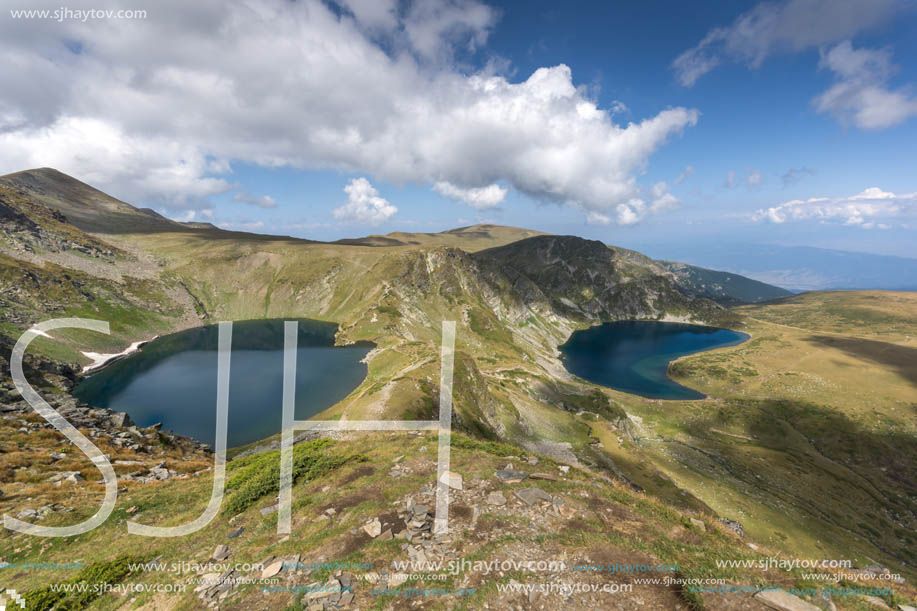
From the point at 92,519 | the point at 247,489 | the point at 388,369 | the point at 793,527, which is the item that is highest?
the point at 247,489

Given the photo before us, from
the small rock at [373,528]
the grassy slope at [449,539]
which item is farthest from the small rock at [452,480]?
the small rock at [373,528]

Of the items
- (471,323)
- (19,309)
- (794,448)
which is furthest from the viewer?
(471,323)

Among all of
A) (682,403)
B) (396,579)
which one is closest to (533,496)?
(396,579)

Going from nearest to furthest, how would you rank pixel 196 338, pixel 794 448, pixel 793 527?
1. pixel 793 527
2. pixel 794 448
3. pixel 196 338

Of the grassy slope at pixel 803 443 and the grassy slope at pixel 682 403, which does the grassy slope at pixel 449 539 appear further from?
the grassy slope at pixel 803 443

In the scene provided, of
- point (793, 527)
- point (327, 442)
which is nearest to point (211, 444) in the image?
point (327, 442)

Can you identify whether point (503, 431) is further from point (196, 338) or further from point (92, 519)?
point (196, 338)
